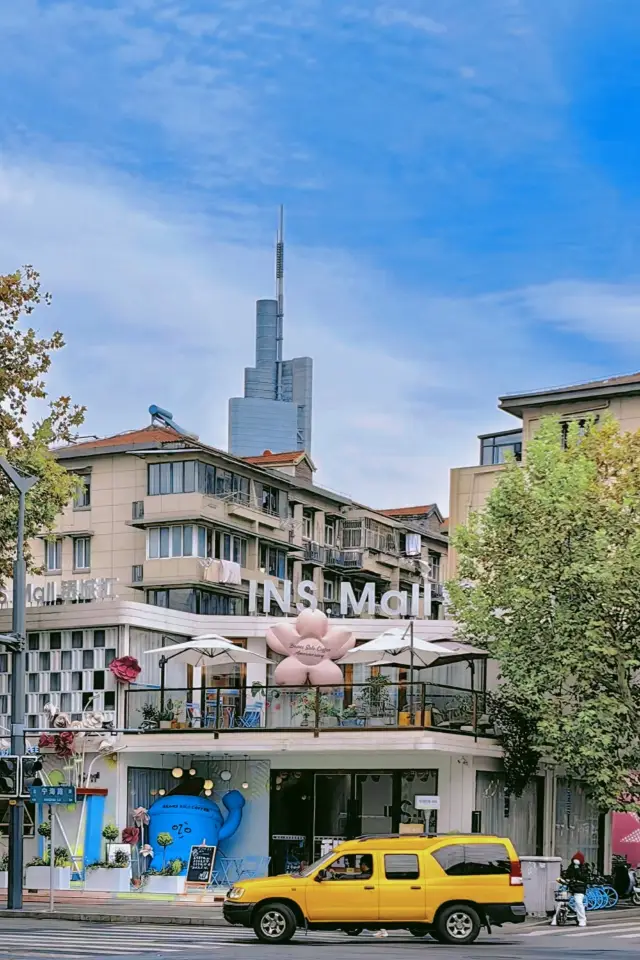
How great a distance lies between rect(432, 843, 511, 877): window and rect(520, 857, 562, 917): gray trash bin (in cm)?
651

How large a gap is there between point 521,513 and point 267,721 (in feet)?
26.9

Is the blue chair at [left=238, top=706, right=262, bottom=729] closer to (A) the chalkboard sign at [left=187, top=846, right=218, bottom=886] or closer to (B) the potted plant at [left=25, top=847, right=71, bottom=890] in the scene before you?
(A) the chalkboard sign at [left=187, top=846, right=218, bottom=886]

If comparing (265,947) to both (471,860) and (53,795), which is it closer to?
(471,860)

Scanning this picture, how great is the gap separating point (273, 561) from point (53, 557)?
11.1m

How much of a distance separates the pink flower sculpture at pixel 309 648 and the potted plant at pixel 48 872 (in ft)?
22.1

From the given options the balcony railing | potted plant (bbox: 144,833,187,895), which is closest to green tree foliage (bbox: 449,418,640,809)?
the balcony railing

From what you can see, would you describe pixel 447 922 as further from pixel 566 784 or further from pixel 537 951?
pixel 566 784

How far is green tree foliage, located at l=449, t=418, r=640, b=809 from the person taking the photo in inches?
1481

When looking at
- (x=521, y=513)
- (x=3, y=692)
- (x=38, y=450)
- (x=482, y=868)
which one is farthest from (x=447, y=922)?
(x=38, y=450)

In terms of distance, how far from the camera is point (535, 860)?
34375 millimetres

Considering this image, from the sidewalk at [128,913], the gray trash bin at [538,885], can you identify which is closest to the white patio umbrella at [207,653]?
the sidewalk at [128,913]

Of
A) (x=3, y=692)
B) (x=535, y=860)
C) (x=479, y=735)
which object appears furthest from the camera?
(x=3, y=692)

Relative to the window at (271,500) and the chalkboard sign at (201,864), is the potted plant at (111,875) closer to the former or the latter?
the chalkboard sign at (201,864)

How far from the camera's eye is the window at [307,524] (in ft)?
281
